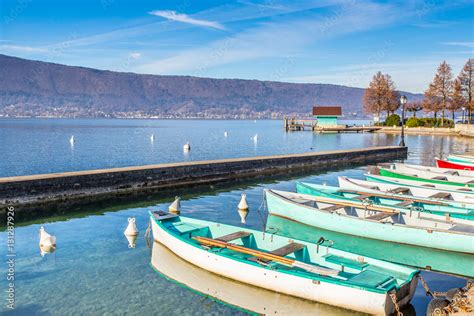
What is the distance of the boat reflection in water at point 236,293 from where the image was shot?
9.48 m

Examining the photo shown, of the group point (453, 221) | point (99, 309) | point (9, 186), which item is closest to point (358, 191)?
point (453, 221)

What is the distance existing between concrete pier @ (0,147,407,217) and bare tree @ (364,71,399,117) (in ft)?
232

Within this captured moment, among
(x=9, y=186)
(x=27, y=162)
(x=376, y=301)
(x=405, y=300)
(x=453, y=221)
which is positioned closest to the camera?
(x=376, y=301)

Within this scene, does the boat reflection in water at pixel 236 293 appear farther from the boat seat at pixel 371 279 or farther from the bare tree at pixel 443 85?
the bare tree at pixel 443 85

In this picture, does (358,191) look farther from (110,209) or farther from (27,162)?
(27,162)

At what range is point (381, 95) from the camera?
98.6 metres

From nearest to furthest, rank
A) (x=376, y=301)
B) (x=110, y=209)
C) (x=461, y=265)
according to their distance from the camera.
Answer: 1. (x=376, y=301)
2. (x=461, y=265)
3. (x=110, y=209)

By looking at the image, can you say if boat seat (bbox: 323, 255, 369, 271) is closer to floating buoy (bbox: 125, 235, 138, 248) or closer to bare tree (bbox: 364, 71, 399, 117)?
floating buoy (bbox: 125, 235, 138, 248)

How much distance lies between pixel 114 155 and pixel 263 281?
36.7m

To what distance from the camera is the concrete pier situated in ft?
61.0

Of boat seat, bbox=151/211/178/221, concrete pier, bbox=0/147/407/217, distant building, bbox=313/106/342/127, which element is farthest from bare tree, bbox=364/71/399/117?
boat seat, bbox=151/211/178/221

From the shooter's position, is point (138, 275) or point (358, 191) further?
point (358, 191)

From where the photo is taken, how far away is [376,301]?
8.45 m

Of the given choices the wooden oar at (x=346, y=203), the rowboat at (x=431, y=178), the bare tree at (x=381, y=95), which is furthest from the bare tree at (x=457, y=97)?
the wooden oar at (x=346, y=203)
